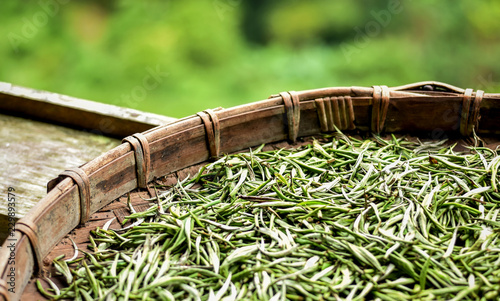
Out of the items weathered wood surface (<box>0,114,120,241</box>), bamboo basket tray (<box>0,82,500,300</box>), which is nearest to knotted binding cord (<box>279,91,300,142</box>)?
bamboo basket tray (<box>0,82,500,300</box>)

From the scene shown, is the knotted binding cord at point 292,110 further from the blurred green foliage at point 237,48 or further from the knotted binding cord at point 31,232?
the blurred green foliage at point 237,48

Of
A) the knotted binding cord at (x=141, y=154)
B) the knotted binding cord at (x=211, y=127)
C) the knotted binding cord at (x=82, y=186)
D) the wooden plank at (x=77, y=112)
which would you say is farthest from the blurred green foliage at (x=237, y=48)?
the knotted binding cord at (x=82, y=186)

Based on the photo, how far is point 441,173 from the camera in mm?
1630

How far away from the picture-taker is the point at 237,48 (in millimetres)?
3494

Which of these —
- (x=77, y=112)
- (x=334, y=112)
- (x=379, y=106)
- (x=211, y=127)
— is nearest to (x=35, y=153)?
(x=77, y=112)

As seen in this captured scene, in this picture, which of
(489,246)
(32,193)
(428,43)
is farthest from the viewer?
(428,43)

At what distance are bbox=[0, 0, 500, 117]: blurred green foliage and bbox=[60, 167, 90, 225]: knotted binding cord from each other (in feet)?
5.79

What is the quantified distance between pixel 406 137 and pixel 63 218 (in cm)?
117

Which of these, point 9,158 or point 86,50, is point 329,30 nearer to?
point 86,50

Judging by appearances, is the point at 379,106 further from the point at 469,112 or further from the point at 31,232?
the point at 31,232

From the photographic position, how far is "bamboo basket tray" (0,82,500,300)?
1.33 m

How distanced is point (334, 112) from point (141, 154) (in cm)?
70

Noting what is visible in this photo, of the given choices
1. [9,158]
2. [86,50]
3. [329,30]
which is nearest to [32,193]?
[9,158]

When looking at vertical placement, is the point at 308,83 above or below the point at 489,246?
above
